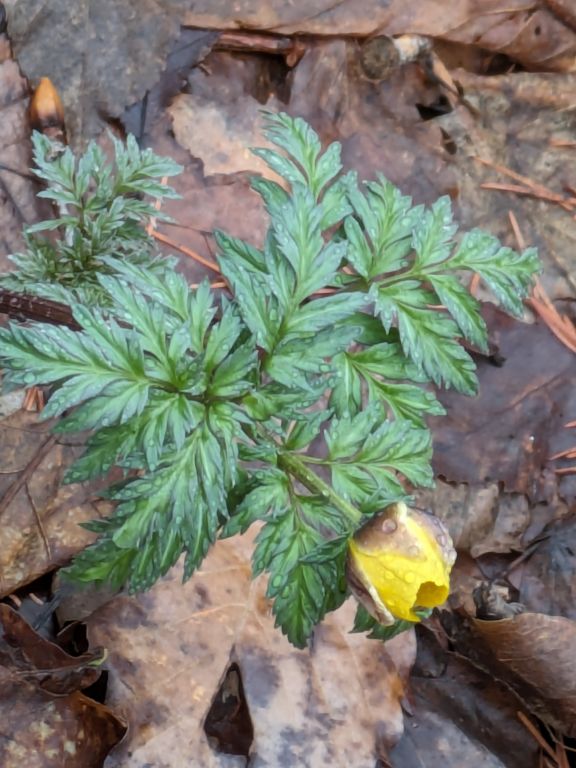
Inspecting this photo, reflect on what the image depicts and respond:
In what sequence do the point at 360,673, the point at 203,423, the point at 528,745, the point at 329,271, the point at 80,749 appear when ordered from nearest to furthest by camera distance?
the point at 203,423, the point at 329,271, the point at 80,749, the point at 360,673, the point at 528,745

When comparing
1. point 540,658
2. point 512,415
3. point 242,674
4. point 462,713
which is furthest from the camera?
point 512,415

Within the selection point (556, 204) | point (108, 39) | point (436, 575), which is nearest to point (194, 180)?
point (108, 39)

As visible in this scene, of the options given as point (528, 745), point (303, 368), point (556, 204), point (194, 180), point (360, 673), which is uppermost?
point (303, 368)

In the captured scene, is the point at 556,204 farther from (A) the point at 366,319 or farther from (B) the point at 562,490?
(A) the point at 366,319

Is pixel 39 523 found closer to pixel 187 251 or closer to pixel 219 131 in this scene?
pixel 187 251

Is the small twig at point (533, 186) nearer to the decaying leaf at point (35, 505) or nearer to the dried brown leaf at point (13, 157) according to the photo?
the dried brown leaf at point (13, 157)

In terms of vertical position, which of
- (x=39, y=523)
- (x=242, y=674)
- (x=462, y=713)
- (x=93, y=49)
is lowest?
(x=462, y=713)

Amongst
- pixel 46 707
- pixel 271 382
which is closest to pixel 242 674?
pixel 46 707

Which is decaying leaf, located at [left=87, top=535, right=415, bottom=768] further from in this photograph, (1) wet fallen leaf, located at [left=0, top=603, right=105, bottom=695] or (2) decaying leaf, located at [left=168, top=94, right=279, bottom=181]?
(2) decaying leaf, located at [left=168, top=94, right=279, bottom=181]

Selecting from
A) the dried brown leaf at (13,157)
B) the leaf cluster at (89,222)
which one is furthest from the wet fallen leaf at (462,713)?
the dried brown leaf at (13,157)
